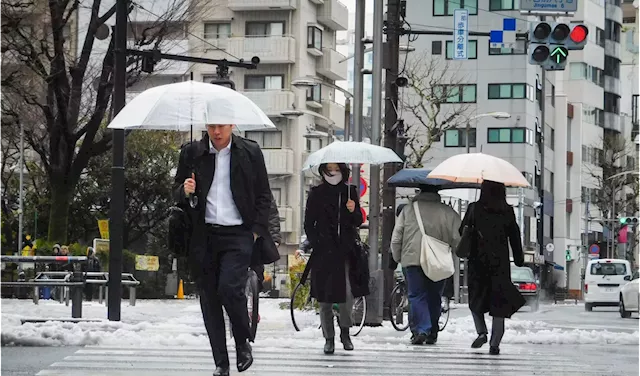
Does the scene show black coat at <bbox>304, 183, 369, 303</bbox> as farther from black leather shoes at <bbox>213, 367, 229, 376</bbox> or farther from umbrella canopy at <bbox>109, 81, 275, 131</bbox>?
black leather shoes at <bbox>213, 367, 229, 376</bbox>

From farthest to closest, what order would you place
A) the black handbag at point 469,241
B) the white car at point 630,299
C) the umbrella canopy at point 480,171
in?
the white car at point 630,299, the umbrella canopy at point 480,171, the black handbag at point 469,241

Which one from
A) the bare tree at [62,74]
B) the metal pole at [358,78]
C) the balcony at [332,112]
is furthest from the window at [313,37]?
the metal pole at [358,78]

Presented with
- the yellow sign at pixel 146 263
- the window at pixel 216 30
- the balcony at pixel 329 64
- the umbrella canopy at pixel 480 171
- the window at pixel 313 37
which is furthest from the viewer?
the balcony at pixel 329 64

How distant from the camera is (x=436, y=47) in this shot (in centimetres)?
7269

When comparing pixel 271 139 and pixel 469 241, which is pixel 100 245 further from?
pixel 271 139

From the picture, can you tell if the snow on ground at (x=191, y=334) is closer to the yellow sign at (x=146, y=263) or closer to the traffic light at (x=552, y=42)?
the traffic light at (x=552, y=42)

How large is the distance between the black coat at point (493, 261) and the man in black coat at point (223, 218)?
4749mm

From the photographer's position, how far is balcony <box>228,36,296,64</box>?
62.9m

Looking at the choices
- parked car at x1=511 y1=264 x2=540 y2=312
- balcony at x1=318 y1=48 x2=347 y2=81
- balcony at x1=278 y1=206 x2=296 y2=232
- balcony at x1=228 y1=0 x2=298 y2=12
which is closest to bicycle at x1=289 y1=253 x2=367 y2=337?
parked car at x1=511 y1=264 x2=540 y2=312

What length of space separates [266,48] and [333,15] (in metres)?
5.88

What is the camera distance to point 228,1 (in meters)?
63.2

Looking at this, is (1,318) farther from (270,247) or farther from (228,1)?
(228,1)

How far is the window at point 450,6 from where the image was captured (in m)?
71.6

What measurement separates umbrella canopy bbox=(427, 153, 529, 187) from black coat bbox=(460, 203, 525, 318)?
59 centimetres
